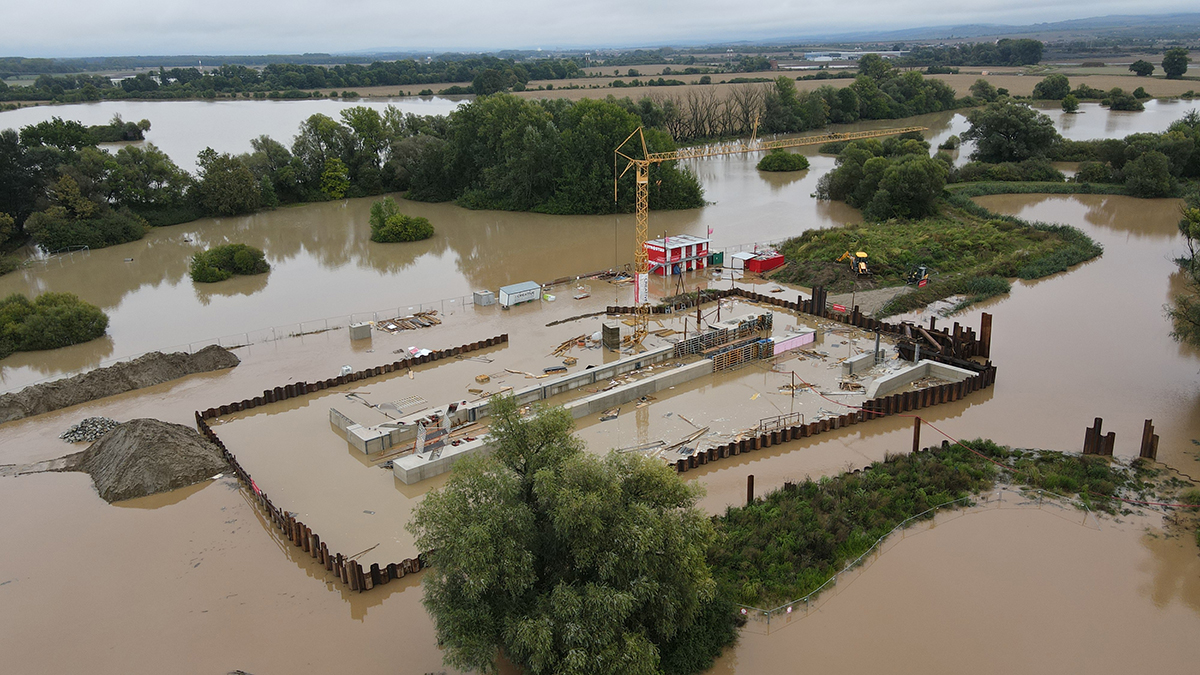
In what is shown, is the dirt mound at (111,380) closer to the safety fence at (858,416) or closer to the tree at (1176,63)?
the safety fence at (858,416)

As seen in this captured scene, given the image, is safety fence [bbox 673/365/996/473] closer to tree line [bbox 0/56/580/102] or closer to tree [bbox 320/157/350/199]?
tree [bbox 320/157/350/199]

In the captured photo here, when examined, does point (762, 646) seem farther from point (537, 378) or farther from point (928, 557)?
point (537, 378)

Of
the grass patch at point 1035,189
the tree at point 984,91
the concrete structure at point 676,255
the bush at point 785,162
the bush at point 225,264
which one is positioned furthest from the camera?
the tree at point 984,91

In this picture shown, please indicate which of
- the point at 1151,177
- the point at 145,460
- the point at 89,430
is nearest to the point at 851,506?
the point at 145,460

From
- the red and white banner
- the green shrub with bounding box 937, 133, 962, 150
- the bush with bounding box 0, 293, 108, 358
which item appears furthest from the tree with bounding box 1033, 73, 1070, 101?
the bush with bounding box 0, 293, 108, 358

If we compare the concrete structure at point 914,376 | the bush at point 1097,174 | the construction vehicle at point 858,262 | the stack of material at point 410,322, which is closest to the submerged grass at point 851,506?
the concrete structure at point 914,376

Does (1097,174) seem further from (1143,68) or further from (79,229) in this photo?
(1143,68)

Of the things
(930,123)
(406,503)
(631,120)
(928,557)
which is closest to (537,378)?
(406,503)
